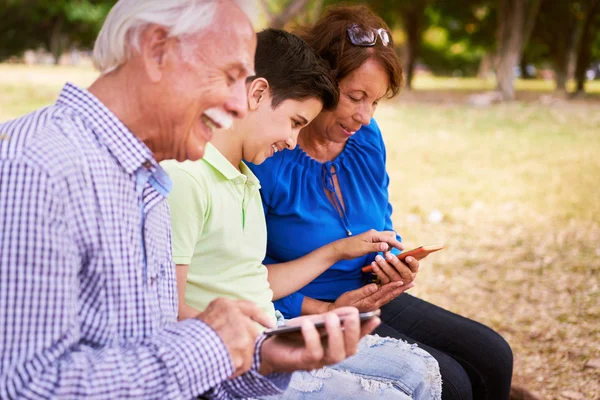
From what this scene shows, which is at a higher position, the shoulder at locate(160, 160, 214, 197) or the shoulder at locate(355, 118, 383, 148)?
the shoulder at locate(160, 160, 214, 197)

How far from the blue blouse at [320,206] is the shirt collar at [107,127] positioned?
3.64 feet

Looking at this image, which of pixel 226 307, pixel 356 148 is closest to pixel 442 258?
pixel 356 148

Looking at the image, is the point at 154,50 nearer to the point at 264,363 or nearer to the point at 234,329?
the point at 234,329

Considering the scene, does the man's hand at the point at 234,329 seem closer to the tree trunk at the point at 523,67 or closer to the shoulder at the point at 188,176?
the shoulder at the point at 188,176

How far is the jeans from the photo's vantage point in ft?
8.38

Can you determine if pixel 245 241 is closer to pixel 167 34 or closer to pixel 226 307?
pixel 226 307

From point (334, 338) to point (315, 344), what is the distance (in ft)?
0.13

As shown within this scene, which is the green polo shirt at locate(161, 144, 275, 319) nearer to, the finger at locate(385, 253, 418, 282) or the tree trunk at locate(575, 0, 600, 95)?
the finger at locate(385, 253, 418, 282)

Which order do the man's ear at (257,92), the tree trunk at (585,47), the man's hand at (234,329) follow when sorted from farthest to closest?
the tree trunk at (585,47), the man's ear at (257,92), the man's hand at (234,329)

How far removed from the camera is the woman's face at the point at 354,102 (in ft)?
8.65

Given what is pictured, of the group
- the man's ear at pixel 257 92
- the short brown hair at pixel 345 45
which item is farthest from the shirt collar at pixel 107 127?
the short brown hair at pixel 345 45

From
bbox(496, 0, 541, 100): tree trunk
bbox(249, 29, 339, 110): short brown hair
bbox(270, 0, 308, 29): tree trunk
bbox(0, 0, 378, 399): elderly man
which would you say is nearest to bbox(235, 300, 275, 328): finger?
bbox(0, 0, 378, 399): elderly man

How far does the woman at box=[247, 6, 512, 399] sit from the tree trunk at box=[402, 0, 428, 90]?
20522 millimetres

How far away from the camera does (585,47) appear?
753 inches
